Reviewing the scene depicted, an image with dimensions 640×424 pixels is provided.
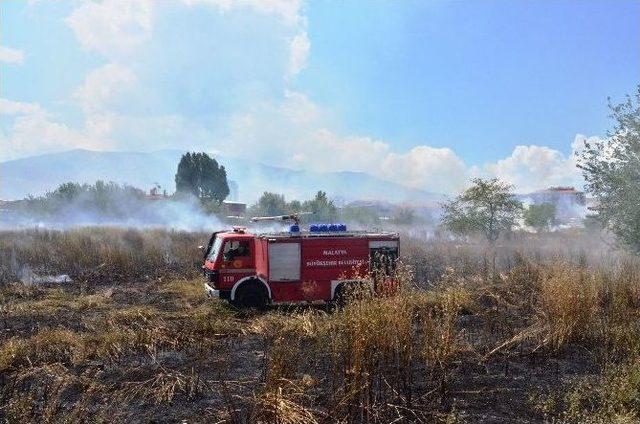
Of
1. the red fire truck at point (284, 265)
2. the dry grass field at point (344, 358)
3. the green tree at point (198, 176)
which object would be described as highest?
the green tree at point (198, 176)

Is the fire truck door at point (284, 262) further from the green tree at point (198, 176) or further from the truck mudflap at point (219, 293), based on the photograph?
the green tree at point (198, 176)

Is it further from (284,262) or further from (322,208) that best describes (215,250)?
(322,208)

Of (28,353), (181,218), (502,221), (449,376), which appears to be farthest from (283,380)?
(181,218)

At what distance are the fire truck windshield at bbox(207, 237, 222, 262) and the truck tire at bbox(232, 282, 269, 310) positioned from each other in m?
1.05

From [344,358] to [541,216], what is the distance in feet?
140

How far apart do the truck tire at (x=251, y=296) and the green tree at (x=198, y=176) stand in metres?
55.6

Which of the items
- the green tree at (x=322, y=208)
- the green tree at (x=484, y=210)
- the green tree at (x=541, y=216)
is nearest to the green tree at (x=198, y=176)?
the green tree at (x=322, y=208)

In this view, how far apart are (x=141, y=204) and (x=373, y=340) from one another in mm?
48845

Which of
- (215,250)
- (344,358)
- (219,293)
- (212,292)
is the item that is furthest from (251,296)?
(344,358)

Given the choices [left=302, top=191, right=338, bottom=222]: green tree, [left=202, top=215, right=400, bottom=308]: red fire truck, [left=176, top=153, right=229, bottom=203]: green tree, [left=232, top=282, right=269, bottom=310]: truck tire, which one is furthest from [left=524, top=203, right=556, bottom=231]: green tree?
[left=176, top=153, right=229, bottom=203]: green tree

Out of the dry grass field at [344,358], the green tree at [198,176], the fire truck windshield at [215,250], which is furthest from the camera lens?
the green tree at [198,176]

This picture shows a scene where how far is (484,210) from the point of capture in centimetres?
2423

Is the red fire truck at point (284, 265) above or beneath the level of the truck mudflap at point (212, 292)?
above

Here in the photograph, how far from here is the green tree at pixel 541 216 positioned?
4159 centimetres
